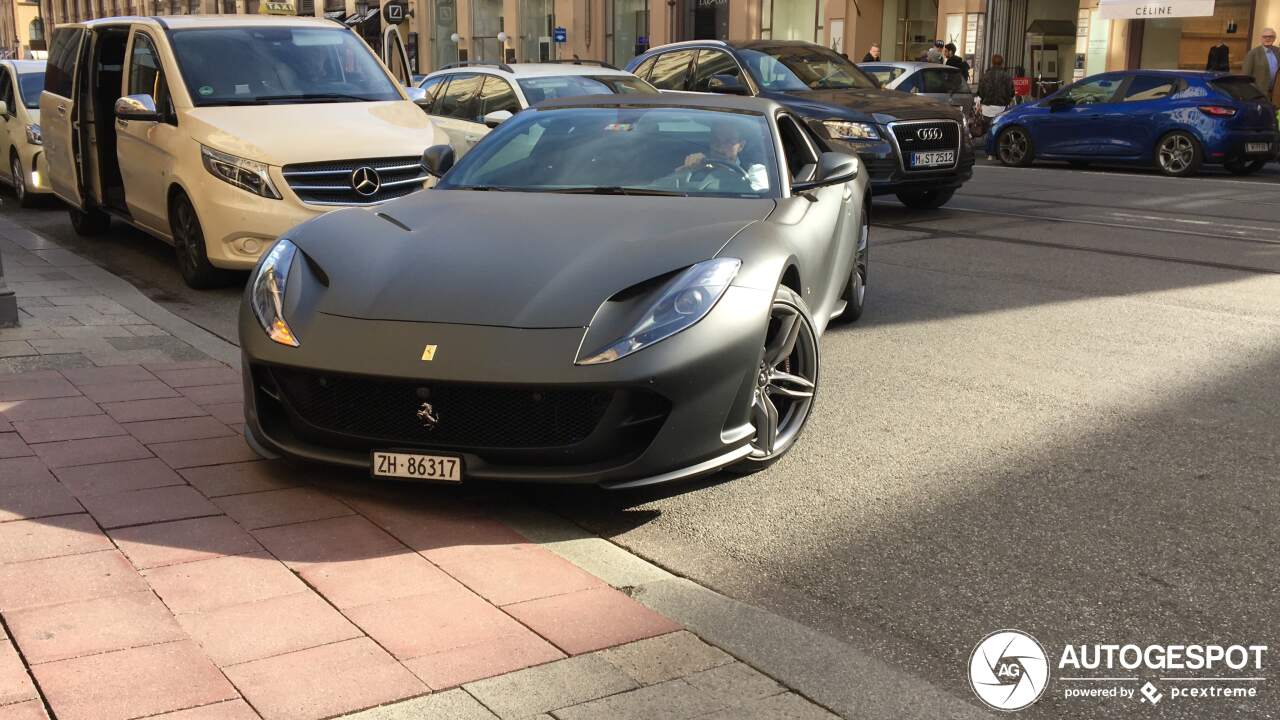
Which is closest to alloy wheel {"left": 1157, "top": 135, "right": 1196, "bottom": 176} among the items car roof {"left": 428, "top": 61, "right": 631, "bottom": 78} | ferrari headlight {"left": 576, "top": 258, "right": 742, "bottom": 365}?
car roof {"left": 428, "top": 61, "right": 631, "bottom": 78}

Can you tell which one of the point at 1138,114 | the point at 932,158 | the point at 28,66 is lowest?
the point at 932,158

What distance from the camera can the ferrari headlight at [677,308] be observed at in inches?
175

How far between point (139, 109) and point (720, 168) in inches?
206

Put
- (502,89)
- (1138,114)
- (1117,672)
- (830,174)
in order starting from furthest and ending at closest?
(1138,114), (502,89), (830,174), (1117,672)

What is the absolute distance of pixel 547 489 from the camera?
16.6 feet

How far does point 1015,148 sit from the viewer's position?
21844 mm

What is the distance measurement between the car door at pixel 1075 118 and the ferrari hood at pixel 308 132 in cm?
1349

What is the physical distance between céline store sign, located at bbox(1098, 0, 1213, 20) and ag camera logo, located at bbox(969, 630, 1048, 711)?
27.1 m

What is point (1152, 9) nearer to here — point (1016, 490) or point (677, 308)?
point (1016, 490)

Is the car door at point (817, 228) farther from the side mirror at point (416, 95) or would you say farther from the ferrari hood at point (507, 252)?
the side mirror at point (416, 95)

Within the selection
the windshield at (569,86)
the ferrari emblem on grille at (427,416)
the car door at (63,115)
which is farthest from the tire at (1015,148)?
the ferrari emblem on grille at (427,416)

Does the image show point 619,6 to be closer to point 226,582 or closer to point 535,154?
point 535,154

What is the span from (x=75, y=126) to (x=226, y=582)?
845 cm

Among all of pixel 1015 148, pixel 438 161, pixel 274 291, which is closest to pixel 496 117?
pixel 438 161
